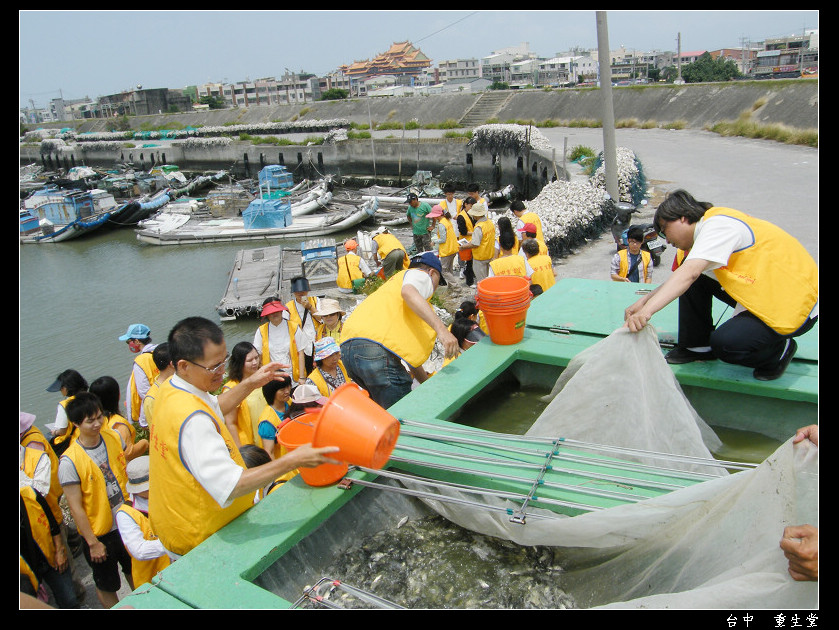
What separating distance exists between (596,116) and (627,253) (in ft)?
91.8

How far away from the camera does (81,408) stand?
3.72 meters

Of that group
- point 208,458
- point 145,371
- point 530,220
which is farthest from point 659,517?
point 530,220

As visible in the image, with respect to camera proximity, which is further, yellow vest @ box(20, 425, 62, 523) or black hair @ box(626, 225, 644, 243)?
black hair @ box(626, 225, 644, 243)

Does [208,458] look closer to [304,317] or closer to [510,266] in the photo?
[304,317]

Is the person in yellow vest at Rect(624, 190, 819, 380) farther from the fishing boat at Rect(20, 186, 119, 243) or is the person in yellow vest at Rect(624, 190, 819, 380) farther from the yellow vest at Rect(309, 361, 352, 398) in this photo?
the fishing boat at Rect(20, 186, 119, 243)

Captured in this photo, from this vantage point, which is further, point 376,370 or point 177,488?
point 376,370

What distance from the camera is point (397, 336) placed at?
395 centimetres

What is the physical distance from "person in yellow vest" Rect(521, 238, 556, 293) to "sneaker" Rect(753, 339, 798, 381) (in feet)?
9.88

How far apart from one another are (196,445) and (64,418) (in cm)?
315

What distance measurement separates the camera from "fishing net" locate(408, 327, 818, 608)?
1941 millimetres

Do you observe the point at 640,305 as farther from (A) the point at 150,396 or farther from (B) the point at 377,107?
(B) the point at 377,107

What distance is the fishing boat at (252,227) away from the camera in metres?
25.5

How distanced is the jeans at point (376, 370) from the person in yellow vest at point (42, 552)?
2.13 m

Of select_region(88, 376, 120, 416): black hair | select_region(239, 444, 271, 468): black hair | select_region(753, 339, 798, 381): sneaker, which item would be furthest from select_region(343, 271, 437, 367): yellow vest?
select_region(753, 339, 798, 381): sneaker
